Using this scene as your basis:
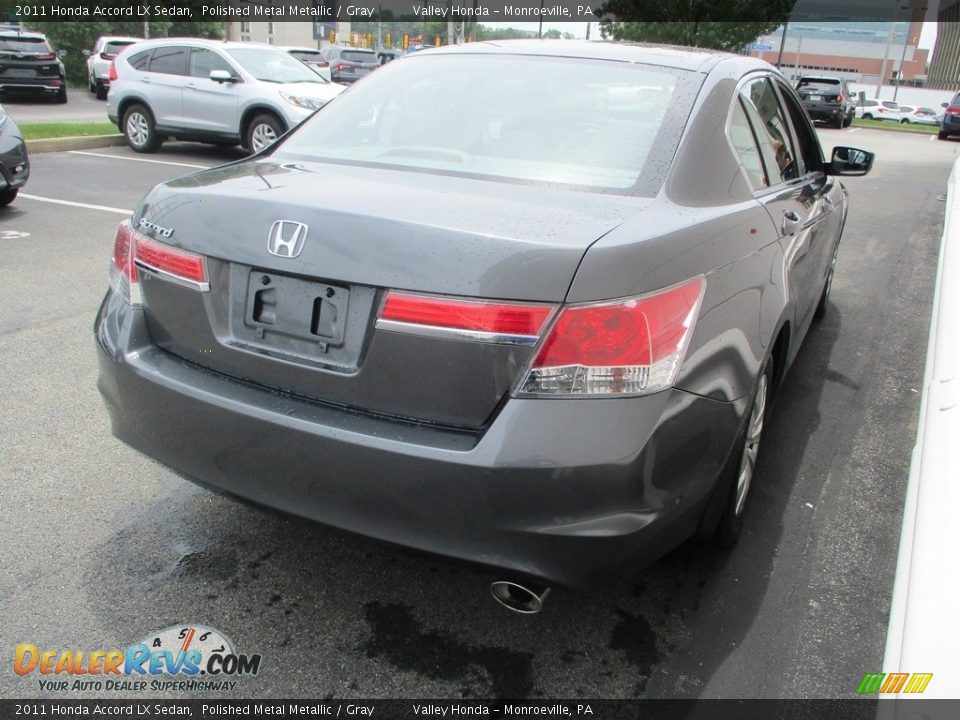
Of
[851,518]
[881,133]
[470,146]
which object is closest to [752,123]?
[470,146]

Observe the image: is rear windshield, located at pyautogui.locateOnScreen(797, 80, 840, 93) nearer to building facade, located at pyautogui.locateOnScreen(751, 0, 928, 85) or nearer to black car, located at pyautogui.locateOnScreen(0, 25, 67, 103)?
black car, located at pyautogui.locateOnScreen(0, 25, 67, 103)

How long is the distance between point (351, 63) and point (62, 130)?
539 inches

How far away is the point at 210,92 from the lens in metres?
12.1

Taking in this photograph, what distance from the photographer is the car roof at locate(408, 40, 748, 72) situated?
9.68 feet

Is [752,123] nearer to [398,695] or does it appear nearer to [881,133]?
[398,695]

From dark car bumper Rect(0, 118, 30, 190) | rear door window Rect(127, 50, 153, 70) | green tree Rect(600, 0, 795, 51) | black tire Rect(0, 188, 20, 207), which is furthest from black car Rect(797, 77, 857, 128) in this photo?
black tire Rect(0, 188, 20, 207)

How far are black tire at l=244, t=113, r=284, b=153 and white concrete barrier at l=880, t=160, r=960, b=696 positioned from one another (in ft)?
35.2

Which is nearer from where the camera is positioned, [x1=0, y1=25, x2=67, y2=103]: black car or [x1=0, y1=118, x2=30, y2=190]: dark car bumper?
[x1=0, y1=118, x2=30, y2=190]: dark car bumper

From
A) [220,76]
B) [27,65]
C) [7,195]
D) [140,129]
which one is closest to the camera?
[7,195]

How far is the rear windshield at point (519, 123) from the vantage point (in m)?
2.49

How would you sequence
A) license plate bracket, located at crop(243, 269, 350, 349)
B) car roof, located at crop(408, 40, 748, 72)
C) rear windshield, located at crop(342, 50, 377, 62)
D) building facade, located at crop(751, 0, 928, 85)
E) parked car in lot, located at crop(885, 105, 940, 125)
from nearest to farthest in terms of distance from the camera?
license plate bracket, located at crop(243, 269, 350, 349) < car roof, located at crop(408, 40, 748, 72) < rear windshield, located at crop(342, 50, 377, 62) < parked car in lot, located at crop(885, 105, 940, 125) < building facade, located at crop(751, 0, 928, 85)

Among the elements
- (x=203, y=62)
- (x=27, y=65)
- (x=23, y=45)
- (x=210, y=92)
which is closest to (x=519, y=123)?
(x=210, y=92)

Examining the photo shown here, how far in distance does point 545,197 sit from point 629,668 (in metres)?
1.34

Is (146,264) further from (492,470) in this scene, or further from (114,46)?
(114,46)
